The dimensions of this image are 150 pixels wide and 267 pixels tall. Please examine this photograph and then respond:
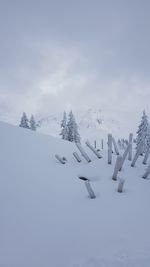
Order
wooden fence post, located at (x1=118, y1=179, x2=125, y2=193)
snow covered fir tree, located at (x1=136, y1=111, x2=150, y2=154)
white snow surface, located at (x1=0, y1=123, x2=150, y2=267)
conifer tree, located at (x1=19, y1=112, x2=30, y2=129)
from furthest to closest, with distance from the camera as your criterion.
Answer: conifer tree, located at (x1=19, y1=112, x2=30, y2=129) < snow covered fir tree, located at (x1=136, y1=111, x2=150, y2=154) < wooden fence post, located at (x1=118, y1=179, x2=125, y2=193) < white snow surface, located at (x1=0, y1=123, x2=150, y2=267)

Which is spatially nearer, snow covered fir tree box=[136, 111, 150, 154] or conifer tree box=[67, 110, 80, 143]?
snow covered fir tree box=[136, 111, 150, 154]

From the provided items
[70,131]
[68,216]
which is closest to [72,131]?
[70,131]

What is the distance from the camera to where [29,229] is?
512 centimetres

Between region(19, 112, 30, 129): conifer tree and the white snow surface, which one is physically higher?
region(19, 112, 30, 129): conifer tree

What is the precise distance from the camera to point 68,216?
229 inches

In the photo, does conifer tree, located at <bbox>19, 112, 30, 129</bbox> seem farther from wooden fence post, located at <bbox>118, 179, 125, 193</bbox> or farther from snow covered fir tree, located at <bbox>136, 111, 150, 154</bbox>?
wooden fence post, located at <bbox>118, 179, 125, 193</bbox>

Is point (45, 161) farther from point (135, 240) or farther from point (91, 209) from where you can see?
point (135, 240)

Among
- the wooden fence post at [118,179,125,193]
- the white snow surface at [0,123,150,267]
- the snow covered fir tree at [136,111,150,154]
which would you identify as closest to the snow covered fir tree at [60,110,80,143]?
the snow covered fir tree at [136,111,150,154]

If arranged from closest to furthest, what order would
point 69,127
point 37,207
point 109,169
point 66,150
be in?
point 37,207 → point 109,169 → point 66,150 → point 69,127

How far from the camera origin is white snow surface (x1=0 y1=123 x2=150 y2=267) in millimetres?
4343

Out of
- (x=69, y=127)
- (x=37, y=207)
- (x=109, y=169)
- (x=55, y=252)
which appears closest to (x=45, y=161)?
(x=109, y=169)

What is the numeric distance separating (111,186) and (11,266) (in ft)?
15.3

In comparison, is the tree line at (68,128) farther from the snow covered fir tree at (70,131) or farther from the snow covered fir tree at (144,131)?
the snow covered fir tree at (144,131)

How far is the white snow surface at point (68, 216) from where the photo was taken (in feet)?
14.2
